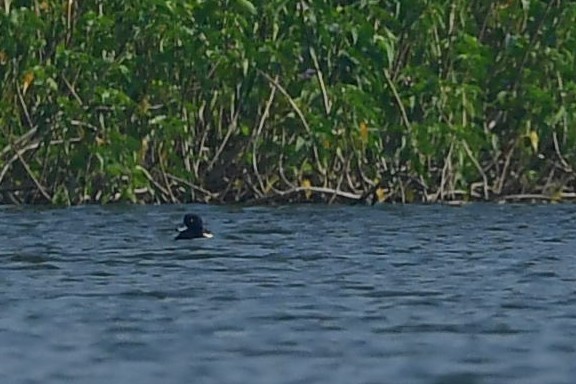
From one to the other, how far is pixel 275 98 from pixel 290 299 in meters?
15.8

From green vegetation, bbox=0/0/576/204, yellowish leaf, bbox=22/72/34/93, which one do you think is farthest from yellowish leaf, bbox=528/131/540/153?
yellowish leaf, bbox=22/72/34/93

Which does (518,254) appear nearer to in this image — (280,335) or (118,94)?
(280,335)

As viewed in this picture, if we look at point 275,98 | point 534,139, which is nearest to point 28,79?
point 275,98

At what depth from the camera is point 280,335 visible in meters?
19.7

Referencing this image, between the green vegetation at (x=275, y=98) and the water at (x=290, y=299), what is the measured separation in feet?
8.80

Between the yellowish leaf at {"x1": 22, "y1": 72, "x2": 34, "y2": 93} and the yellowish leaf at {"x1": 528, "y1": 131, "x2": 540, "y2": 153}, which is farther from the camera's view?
the yellowish leaf at {"x1": 528, "y1": 131, "x2": 540, "y2": 153}

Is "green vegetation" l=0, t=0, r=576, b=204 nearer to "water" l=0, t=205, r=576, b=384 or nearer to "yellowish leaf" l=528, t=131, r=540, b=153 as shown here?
"yellowish leaf" l=528, t=131, r=540, b=153

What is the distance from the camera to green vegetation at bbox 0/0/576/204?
36.9 meters

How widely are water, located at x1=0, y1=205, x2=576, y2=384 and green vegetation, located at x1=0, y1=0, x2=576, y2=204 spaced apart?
8.80ft

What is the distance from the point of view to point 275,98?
38.2 m

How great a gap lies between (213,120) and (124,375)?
21275 mm

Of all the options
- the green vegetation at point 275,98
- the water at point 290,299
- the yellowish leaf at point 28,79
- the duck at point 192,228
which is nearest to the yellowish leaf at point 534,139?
the green vegetation at point 275,98

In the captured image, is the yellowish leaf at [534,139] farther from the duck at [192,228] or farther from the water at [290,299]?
the duck at [192,228]

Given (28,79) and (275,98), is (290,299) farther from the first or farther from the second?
(275,98)
